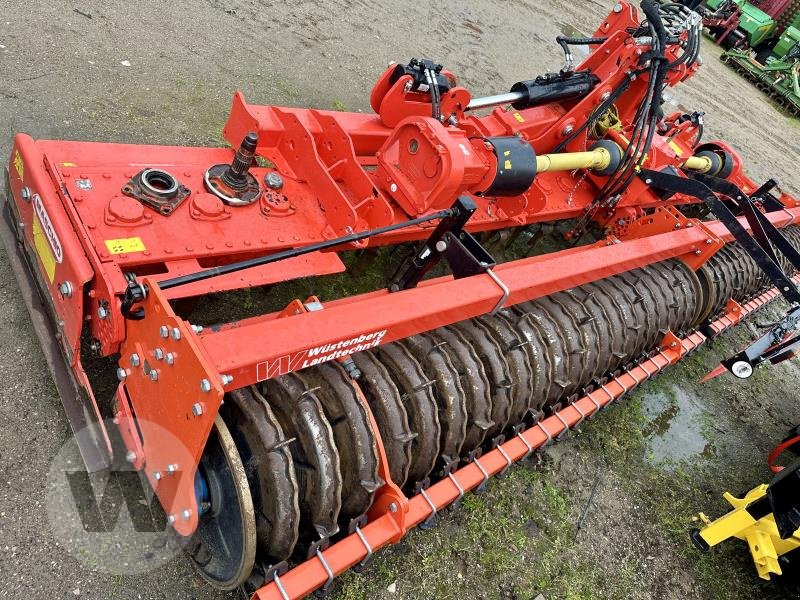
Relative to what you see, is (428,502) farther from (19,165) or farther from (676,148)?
(676,148)

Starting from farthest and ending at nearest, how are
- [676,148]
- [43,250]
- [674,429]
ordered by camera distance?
[676,148] < [674,429] < [43,250]

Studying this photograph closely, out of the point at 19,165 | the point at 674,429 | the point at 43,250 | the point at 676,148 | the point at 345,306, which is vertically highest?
the point at 676,148

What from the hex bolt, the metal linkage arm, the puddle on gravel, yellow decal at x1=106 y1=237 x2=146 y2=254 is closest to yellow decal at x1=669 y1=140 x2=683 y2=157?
the metal linkage arm

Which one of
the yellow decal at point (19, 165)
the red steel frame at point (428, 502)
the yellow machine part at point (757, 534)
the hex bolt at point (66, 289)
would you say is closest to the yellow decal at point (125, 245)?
the hex bolt at point (66, 289)

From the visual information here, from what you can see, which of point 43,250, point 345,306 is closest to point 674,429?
point 345,306

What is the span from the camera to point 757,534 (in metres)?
2.93

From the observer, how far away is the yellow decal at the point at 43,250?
2.24 metres

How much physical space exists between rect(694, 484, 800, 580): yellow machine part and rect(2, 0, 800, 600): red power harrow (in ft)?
2.63

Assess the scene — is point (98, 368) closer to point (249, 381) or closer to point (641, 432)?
point (249, 381)

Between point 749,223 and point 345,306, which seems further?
point 749,223

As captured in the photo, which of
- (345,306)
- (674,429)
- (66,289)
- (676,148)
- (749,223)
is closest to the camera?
(345,306)

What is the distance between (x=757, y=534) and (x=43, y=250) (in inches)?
143

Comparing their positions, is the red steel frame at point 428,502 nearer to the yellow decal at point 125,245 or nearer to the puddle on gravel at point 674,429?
the puddle on gravel at point 674,429

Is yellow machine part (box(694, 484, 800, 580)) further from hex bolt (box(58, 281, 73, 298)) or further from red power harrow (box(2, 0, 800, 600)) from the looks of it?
hex bolt (box(58, 281, 73, 298))
